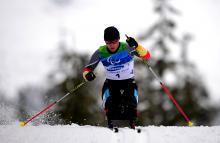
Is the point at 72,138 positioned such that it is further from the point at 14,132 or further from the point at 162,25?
the point at 162,25

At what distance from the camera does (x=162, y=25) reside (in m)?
23.7

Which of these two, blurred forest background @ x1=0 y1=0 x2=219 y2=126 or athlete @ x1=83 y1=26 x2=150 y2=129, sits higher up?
blurred forest background @ x1=0 y1=0 x2=219 y2=126

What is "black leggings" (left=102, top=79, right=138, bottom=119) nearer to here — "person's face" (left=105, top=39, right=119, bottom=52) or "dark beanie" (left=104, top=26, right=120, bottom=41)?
"person's face" (left=105, top=39, right=119, bottom=52)

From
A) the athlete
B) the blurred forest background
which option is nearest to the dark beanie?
the athlete

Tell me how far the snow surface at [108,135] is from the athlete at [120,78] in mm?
696

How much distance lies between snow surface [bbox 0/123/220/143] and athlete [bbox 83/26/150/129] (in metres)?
0.70

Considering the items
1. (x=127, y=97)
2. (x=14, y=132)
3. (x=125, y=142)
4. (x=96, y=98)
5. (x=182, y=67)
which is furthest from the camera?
(x=96, y=98)

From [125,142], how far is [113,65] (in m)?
Result: 2.06

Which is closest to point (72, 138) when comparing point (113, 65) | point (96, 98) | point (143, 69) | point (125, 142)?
point (125, 142)

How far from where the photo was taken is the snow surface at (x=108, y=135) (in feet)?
20.4

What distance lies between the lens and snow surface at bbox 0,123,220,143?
6219mm

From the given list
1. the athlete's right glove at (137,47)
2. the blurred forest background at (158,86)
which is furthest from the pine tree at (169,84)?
the athlete's right glove at (137,47)

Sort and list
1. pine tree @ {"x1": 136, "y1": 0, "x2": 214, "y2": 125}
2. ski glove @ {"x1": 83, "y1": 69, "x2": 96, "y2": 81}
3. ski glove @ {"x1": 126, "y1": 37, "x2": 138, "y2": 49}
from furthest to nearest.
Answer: pine tree @ {"x1": 136, "y1": 0, "x2": 214, "y2": 125}
ski glove @ {"x1": 83, "y1": 69, "x2": 96, "y2": 81}
ski glove @ {"x1": 126, "y1": 37, "x2": 138, "y2": 49}

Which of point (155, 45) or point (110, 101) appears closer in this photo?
point (110, 101)
